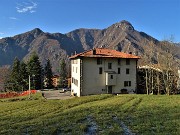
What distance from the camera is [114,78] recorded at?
5688 cm

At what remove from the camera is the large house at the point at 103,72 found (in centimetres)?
5509

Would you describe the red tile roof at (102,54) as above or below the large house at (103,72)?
above

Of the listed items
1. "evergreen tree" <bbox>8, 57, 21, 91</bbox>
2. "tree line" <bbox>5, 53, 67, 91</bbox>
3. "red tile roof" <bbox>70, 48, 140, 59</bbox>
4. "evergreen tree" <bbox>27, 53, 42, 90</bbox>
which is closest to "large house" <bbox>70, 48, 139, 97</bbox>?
"red tile roof" <bbox>70, 48, 140, 59</bbox>

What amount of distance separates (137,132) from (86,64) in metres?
37.1

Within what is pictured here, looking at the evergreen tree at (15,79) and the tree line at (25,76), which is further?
the evergreen tree at (15,79)

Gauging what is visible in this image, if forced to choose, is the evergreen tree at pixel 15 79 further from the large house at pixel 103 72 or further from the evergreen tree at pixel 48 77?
the large house at pixel 103 72

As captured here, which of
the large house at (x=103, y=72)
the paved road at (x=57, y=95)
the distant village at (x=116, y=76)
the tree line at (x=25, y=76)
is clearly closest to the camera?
the large house at (x=103, y=72)

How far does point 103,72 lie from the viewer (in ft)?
185

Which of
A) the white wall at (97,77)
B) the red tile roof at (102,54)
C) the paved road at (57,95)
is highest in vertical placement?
the red tile roof at (102,54)

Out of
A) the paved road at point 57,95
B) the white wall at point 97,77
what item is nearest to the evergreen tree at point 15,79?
the paved road at point 57,95

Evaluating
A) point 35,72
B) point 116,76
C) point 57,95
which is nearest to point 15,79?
point 35,72

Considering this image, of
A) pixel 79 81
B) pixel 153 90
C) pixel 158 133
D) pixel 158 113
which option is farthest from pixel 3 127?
pixel 153 90

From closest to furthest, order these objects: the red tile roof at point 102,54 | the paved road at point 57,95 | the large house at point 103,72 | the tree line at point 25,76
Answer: the large house at point 103,72 → the red tile roof at point 102,54 → the paved road at point 57,95 → the tree line at point 25,76

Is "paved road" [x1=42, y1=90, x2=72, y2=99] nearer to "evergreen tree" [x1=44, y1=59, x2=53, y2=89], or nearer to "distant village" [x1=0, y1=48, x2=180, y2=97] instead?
"distant village" [x1=0, y1=48, x2=180, y2=97]
